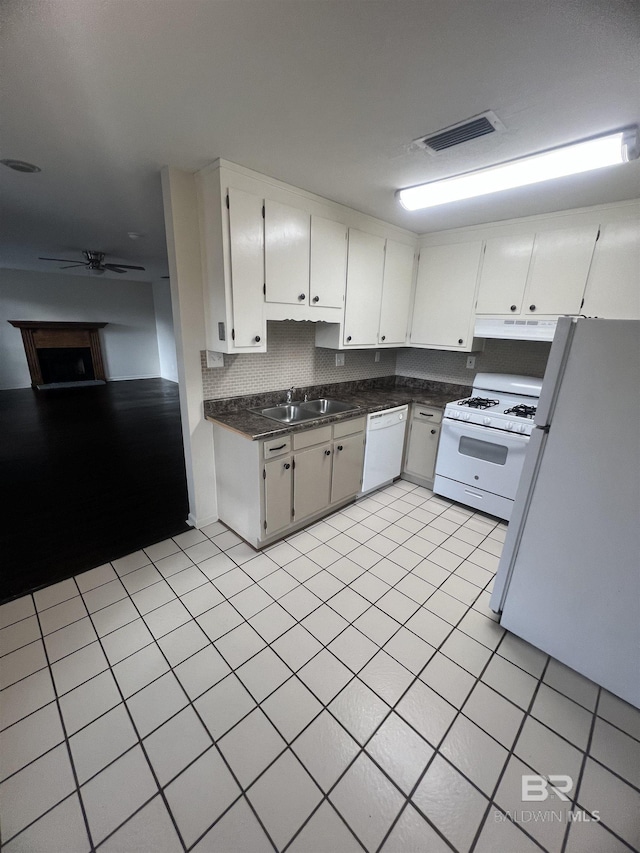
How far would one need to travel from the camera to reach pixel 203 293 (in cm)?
227

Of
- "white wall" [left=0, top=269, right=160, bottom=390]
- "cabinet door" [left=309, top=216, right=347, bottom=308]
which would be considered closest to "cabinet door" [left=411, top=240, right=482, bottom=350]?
"cabinet door" [left=309, top=216, right=347, bottom=308]

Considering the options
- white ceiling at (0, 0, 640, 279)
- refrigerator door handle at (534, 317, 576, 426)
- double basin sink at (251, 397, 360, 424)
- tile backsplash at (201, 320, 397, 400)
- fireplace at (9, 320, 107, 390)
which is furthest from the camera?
fireplace at (9, 320, 107, 390)

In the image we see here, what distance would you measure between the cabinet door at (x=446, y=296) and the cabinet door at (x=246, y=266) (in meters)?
1.81

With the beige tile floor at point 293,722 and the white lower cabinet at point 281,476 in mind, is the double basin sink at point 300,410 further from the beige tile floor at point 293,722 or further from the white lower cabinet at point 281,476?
the beige tile floor at point 293,722

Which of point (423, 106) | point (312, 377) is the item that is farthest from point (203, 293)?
point (423, 106)

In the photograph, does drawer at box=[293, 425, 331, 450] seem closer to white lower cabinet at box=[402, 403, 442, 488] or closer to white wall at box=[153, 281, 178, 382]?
white lower cabinet at box=[402, 403, 442, 488]

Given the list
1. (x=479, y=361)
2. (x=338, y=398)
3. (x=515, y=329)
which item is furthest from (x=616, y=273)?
(x=338, y=398)

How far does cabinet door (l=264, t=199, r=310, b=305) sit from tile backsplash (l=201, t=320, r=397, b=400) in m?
0.46

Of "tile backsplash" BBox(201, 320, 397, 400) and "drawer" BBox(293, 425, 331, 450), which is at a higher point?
"tile backsplash" BBox(201, 320, 397, 400)

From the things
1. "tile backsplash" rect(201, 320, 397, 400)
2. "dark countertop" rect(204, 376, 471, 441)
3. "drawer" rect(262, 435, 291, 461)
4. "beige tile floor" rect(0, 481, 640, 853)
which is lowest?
"beige tile floor" rect(0, 481, 640, 853)

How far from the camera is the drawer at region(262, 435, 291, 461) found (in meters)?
2.19

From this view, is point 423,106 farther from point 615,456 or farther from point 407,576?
point 407,576

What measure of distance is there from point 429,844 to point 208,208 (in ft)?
9.90

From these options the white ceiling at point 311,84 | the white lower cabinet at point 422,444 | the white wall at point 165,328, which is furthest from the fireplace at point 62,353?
the white lower cabinet at point 422,444
